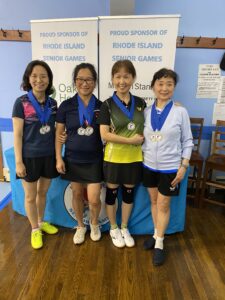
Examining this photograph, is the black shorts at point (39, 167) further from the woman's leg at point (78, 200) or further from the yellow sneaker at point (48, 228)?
the yellow sneaker at point (48, 228)

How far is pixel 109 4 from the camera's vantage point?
277 centimetres

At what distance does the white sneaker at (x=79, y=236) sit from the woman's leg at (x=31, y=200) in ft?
1.15

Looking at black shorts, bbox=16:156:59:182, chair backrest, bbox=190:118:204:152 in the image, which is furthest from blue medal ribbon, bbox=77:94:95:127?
chair backrest, bbox=190:118:204:152

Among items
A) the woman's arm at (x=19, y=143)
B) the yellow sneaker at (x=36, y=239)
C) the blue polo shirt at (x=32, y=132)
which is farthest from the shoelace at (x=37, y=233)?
the blue polo shirt at (x=32, y=132)

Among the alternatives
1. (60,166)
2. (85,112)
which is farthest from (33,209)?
(85,112)

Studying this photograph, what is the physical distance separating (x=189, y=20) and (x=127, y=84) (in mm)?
1693

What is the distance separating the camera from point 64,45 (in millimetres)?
2637

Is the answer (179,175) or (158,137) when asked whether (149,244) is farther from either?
(158,137)

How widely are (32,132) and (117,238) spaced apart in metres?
1.11

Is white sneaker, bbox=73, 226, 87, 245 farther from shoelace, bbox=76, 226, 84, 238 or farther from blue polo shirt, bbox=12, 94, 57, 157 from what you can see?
blue polo shirt, bbox=12, 94, 57, 157

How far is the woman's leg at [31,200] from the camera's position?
1857mm

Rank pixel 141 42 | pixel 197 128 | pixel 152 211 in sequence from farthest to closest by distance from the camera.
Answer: pixel 197 128 < pixel 141 42 < pixel 152 211

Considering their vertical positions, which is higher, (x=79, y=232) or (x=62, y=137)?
(x=62, y=137)

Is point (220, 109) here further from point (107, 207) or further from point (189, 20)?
point (107, 207)
